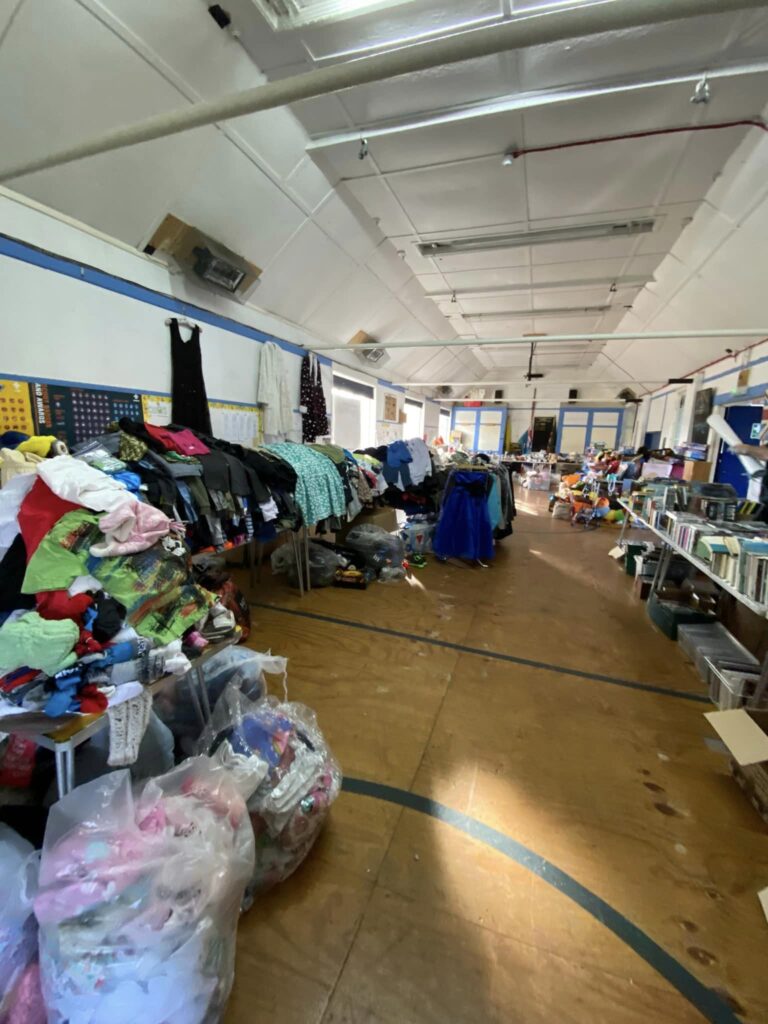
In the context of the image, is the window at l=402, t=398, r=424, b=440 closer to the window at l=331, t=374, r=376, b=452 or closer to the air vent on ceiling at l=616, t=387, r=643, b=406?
the window at l=331, t=374, r=376, b=452

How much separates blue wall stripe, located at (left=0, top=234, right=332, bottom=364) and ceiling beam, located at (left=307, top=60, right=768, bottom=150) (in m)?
1.63

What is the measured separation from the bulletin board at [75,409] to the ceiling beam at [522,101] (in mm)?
2494

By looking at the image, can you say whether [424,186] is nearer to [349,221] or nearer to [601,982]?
[349,221]

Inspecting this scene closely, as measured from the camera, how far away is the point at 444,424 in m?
13.0

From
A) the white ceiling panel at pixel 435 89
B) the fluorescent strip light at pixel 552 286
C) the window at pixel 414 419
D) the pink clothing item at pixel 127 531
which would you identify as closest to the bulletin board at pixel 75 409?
the pink clothing item at pixel 127 531

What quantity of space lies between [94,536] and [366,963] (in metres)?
1.43

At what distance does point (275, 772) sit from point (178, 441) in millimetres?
1799

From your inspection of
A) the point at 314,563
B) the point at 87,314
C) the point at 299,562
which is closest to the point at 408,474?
the point at 314,563

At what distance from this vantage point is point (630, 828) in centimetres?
145

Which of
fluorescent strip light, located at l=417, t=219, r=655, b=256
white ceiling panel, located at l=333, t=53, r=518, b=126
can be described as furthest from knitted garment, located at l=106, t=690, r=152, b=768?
fluorescent strip light, located at l=417, t=219, r=655, b=256

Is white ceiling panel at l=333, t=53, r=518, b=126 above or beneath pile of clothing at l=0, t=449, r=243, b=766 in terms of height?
above

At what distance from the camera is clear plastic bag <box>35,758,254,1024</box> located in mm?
764

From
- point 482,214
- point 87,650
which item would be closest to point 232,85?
point 482,214

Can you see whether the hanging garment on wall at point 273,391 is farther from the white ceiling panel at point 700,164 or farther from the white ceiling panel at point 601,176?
the white ceiling panel at point 700,164
